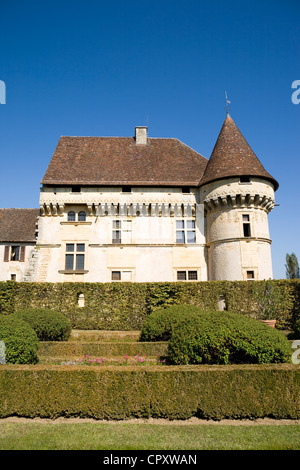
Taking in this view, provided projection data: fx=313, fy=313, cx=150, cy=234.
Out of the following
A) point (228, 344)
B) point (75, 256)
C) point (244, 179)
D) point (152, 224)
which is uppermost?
point (244, 179)

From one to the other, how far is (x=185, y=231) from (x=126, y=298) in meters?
7.79

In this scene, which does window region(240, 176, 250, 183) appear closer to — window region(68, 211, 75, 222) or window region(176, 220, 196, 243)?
window region(176, 220, 196, 243)

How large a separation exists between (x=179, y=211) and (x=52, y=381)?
1898cm

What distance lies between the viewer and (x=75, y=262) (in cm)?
2377

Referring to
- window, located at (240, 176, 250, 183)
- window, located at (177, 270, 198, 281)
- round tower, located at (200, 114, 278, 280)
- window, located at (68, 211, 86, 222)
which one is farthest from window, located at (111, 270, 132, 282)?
window, located at (240, 176, 250, 183)

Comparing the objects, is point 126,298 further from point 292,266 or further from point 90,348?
point 292,266

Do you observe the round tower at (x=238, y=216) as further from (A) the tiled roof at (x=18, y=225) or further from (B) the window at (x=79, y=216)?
(A) the tiled roof at (x=18, y=225)

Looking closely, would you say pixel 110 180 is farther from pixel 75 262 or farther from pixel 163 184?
pixel 75 262

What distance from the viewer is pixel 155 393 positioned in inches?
278

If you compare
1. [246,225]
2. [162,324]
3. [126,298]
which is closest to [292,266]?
[246,225]

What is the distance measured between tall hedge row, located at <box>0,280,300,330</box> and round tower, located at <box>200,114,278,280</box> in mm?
2558

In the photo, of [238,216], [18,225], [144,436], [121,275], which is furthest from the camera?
[18,225]

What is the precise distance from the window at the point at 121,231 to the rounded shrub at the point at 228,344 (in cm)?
1585

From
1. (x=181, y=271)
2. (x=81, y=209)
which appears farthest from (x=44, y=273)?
(x=181, y=271)
